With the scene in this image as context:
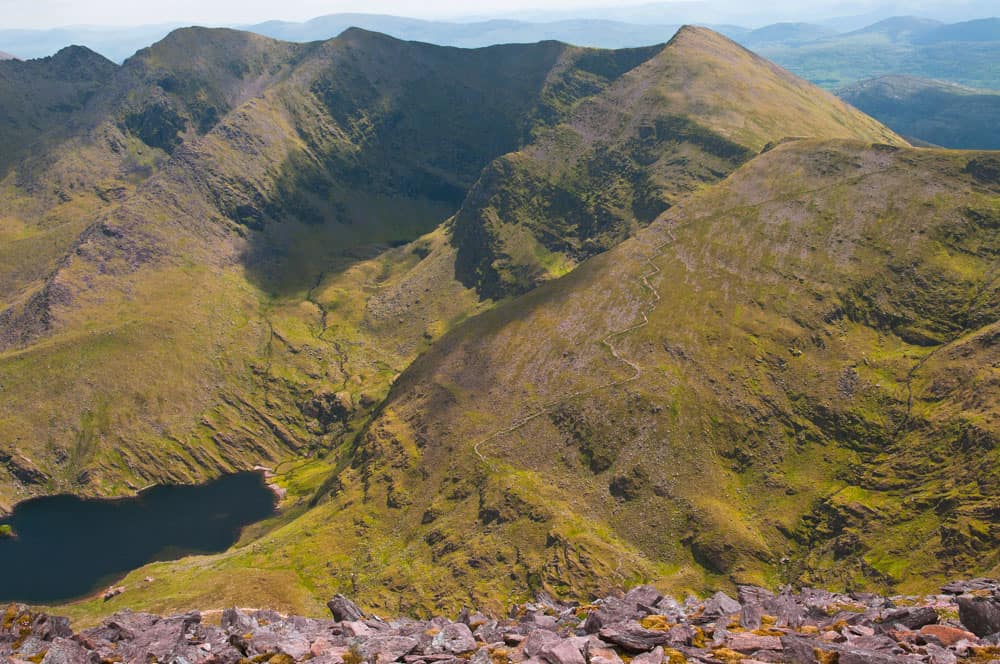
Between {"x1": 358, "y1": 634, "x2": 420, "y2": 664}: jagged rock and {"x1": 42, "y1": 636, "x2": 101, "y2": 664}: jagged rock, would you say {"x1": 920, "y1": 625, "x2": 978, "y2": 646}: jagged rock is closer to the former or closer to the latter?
{"x1": 358, "y1": 634, "x2": 420, "y2": 664}: jagged rock

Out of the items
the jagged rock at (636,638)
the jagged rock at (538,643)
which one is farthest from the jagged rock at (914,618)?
the jagged rock at (538,643)

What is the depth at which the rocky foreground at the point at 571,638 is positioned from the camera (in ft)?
177

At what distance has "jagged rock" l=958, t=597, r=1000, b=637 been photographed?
5825 centimetres

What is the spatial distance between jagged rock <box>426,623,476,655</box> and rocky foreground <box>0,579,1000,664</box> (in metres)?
0.09

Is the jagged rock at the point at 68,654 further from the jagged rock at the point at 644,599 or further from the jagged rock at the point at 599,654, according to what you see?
the jagged rock at the point at 644,599

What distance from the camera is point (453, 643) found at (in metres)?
59.4

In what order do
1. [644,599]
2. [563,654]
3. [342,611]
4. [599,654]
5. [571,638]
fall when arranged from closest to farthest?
[563,654] < [599,654] < [571,638] < [342,611] < [644,599]

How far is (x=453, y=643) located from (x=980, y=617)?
142ft

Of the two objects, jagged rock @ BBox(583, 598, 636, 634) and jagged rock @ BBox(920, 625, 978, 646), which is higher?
jagged rock @ BBox(920, 625, 978, 646)

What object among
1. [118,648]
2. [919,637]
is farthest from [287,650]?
[919,637]

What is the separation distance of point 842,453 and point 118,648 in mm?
170654

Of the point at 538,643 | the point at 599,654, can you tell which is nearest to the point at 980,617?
the point at 599,654

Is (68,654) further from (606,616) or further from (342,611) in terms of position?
(606,616)

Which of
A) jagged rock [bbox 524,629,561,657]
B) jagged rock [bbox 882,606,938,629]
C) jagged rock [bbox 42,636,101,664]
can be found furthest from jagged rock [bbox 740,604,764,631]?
jagged rock [bbox 42,636,101,664]
